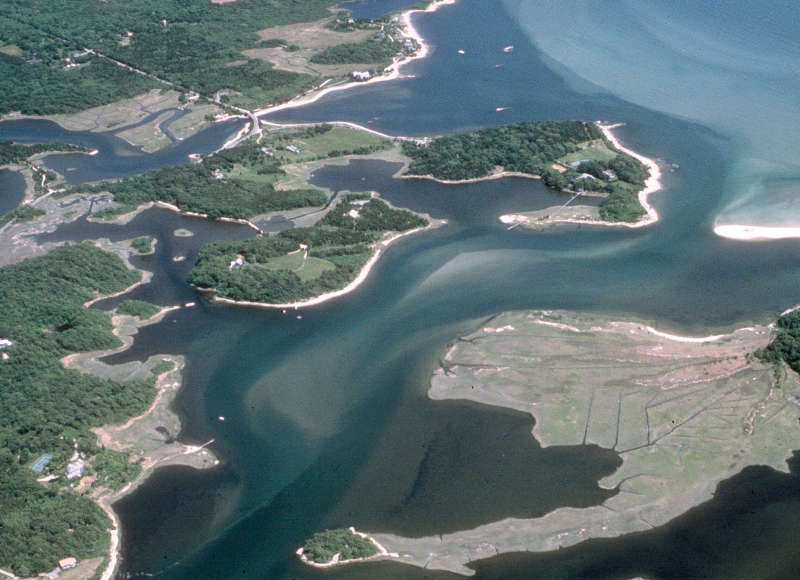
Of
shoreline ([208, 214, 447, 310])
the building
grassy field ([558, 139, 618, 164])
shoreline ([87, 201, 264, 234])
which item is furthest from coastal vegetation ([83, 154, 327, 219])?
the building

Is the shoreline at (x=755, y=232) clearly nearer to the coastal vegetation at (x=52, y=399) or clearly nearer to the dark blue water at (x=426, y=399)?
the dark blue water at (x=426, y=399)

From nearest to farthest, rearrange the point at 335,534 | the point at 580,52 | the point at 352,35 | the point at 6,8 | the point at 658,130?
the point at 335,534 < the point at 658,130 < the point at 580,52 < the point at 352,35 < the point at 6,8

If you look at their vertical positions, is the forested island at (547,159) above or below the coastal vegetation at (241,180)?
above

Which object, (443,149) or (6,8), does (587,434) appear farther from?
(6,8)

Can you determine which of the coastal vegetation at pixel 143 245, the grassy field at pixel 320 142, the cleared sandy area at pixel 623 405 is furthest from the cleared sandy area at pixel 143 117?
the cleared sandy area at pixel 623 405

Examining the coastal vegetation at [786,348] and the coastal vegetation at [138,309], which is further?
the coastal vegetation at [138,309]

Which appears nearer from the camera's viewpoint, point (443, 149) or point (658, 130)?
point (443, 149)

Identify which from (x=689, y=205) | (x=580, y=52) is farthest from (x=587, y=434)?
(x=580, y=52)
